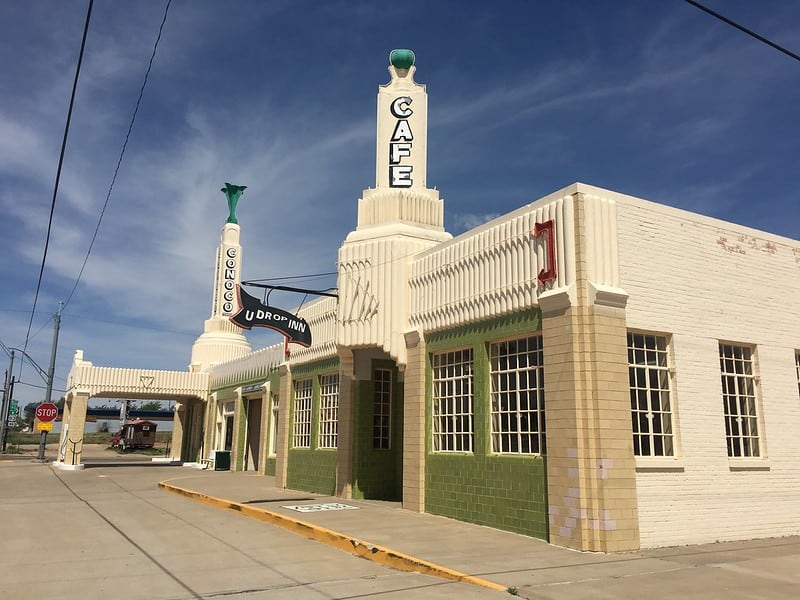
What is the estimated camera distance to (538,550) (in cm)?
1111

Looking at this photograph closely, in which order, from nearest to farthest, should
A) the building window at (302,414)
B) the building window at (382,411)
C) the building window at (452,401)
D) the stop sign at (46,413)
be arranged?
the building window at (452,401), the building window at (382,411), the building window at (302,414), the stop sign at (46,413)

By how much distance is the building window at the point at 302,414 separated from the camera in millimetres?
22734

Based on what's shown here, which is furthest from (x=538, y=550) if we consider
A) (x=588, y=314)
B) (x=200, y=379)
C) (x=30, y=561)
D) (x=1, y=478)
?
(x=200, y=379)

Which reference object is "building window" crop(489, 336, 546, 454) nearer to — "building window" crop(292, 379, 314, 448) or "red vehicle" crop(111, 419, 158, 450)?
"building window" crop(292, 379, 314, 448)

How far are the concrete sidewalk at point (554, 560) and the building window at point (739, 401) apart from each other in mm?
1864

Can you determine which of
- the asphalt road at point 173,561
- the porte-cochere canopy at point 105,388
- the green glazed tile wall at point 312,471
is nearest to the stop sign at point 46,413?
the porte-cochere canopy at point 105,388

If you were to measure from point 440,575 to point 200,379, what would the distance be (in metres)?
32.5

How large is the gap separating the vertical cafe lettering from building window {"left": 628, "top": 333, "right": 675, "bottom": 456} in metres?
9.13

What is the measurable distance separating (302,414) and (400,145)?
9.82m

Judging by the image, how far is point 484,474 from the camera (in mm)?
13727

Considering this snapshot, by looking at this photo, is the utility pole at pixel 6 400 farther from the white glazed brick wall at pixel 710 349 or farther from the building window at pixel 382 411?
the white glazed brick wall at pixel 710 349

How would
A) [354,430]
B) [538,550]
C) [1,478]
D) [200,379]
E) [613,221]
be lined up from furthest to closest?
[200,379] → [1,478] → [354,430] → [613,221] → [538,550]

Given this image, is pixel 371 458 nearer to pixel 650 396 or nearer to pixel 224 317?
pixel 650 396

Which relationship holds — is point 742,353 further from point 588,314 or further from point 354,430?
point 354,430
